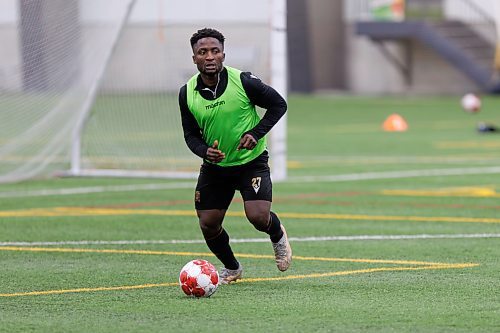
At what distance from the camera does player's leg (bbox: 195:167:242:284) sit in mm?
9484

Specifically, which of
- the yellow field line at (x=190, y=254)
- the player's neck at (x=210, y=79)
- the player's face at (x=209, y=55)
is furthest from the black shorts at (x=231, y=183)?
the yellow field line at (x=190, y=254)

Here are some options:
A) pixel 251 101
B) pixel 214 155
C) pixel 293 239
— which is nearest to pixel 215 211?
pixel 214 155

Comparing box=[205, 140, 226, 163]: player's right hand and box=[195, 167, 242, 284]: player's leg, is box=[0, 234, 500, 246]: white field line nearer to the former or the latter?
box=[195, 167, 242, 284]: player's leg

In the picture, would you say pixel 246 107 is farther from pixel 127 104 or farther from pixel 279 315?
pixel 127 104

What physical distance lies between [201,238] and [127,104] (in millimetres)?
7835

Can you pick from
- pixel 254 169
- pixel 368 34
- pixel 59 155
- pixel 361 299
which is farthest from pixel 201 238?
pixel 368 34

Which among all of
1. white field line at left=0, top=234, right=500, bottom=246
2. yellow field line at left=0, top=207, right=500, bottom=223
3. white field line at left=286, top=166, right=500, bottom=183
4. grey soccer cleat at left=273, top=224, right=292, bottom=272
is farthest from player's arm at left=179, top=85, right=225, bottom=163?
white field line at left=286, top=166, right=500, bottom=183

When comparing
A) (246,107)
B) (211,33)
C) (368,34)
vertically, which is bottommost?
(368,34)

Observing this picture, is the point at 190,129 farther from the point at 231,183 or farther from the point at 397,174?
the point at 397,174

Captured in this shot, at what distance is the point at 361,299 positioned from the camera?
28.0 feet

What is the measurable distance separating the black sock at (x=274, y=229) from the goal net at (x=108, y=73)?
8021 millimetres

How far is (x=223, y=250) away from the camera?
960 cm

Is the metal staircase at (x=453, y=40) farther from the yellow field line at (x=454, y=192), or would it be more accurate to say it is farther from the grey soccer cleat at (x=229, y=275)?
the grey soccer cleat at (x=229, y=275)

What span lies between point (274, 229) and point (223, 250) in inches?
15.9
